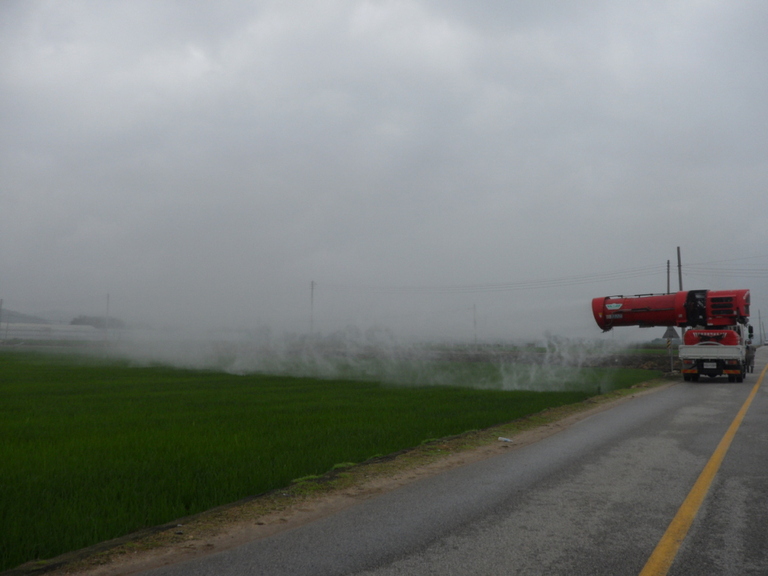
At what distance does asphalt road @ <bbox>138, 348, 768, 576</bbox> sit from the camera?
4379 mm

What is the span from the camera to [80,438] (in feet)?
34.9

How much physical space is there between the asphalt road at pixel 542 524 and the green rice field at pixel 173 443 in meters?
1.71

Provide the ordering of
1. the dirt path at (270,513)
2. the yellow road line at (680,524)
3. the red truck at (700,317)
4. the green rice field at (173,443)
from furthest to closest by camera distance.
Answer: the red truck at (700,317) → the green rice field at (173,443) → the dirt path at (270,513) → the yellow road line at (680,524)

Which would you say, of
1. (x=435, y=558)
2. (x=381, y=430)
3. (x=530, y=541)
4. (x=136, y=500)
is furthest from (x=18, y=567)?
(x=381, y=430)

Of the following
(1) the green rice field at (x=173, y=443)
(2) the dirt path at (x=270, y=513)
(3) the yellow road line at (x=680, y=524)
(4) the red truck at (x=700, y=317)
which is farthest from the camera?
(4) the red truck at (x=700, y=317)

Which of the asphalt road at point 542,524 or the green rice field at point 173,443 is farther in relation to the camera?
the green rice field at point 173,443

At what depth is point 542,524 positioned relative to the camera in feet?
17.6

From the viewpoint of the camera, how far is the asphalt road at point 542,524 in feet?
14.4

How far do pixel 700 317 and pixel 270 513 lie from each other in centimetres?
2671

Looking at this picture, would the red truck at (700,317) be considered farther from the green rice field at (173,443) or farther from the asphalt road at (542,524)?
the asphalt road at (542,524)

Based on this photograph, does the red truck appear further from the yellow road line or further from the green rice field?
the yellow road line

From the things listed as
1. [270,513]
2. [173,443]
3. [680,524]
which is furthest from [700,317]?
[270,513]

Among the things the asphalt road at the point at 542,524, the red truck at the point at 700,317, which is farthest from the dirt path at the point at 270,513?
the red truck at the point at 700,317

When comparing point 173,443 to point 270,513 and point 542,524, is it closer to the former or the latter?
point 270,513
